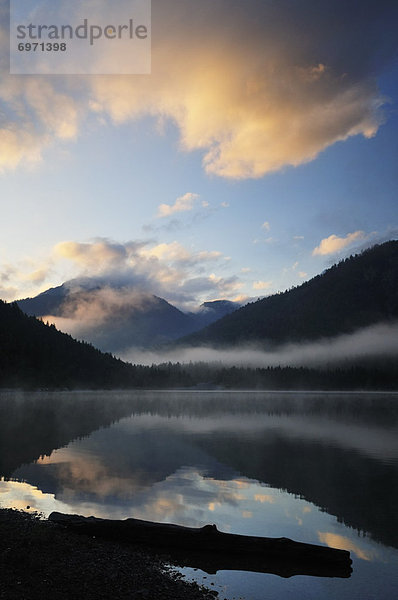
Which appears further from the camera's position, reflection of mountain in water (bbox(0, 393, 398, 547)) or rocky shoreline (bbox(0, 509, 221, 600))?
reflection of mountain in water (bbox(0, 393, 398, 547))

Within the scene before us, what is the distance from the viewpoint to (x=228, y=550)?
792 inches

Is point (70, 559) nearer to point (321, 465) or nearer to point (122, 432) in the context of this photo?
point (321, 465)

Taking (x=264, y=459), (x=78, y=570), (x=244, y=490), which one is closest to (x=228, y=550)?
(x=78, y=570)

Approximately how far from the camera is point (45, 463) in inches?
1673

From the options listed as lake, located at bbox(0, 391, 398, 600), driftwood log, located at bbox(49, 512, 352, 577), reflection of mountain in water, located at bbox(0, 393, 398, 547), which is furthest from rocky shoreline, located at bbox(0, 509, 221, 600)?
reflection of mountain in water, located at bbox(0, 393, 398, 547)

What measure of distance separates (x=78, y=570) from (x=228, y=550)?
7.16 metres

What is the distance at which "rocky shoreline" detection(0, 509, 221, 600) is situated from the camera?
1536 centimetres

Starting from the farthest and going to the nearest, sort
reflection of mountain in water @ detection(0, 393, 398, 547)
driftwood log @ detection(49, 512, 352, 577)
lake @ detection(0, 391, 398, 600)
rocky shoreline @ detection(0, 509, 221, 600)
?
1. reflection of mountain in water @ detection(0, 393, 398, 547)
2. driftwood log @ detection(49, 512, 352, 577)
3. lake @ detection(0, 391, 398, 600)
4. rocky shoreline @ detection(0, 509, 221, 600)

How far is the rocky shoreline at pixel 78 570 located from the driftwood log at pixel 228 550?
2.43 ft

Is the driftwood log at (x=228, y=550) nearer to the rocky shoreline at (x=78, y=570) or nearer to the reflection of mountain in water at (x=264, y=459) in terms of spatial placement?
the rocky shoreline at (x=78, y=570)

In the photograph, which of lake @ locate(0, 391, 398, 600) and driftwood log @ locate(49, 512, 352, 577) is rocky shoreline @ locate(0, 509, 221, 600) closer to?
driftwood log @ locate(49, 512, 352, 577)

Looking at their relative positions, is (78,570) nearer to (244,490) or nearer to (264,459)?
(244,490)

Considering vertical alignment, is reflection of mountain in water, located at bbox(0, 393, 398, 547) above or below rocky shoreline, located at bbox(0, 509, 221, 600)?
below

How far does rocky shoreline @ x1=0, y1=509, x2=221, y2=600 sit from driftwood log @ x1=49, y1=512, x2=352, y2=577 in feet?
2.43
